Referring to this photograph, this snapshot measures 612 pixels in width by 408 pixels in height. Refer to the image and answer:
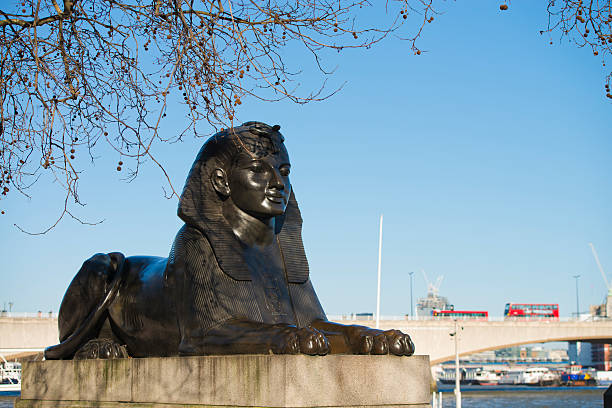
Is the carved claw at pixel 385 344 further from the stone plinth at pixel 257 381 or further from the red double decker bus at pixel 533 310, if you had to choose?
the red double decker bus at pixel 533 310

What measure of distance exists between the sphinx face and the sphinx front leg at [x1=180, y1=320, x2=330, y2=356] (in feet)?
3.54

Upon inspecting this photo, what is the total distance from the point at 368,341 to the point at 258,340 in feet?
2.68

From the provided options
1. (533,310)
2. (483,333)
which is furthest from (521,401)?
(533,310)

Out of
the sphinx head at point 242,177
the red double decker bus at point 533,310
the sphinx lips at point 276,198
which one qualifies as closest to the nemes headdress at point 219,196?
the sphinx head at point 242,177

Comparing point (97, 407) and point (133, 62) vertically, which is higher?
point (133, 62)

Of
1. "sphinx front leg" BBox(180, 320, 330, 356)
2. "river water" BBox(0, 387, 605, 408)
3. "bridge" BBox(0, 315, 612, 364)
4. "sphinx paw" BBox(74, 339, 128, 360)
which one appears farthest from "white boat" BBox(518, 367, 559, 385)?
"sphinx front leg" BBox(180, 320, 330, 356)

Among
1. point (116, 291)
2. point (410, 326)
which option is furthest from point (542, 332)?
point (116, 291)

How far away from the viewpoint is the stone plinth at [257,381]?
209 inches

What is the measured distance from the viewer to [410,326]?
168ft

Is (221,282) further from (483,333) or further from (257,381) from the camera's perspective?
(483,333)

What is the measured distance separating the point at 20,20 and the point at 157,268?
8.22 ft

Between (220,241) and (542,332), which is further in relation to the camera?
(542,332)

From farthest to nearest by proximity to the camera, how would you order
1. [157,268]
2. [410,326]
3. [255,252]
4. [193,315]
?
1. [410,326]
2. [157,268]
3. [255,252]
4. [193,315]

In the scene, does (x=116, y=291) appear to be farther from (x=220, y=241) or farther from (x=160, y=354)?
(x=220, y=241)
